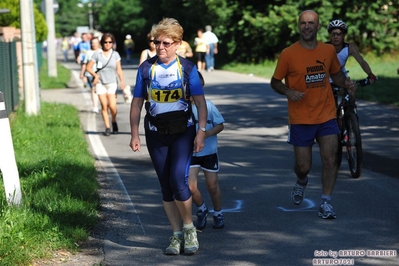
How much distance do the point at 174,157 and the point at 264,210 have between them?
208 centimetres

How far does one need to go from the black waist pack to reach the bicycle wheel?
394 cm

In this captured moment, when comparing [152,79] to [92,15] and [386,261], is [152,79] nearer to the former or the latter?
[386,261]

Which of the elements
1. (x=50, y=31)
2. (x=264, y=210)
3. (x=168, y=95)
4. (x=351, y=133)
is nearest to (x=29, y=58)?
(x=351, y=133)

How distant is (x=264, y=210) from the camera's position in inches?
323

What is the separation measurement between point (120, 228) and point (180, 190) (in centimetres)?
133

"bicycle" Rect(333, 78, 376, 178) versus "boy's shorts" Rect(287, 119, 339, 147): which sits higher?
"boy's shorts" Rect(287, 119, 339, 147)

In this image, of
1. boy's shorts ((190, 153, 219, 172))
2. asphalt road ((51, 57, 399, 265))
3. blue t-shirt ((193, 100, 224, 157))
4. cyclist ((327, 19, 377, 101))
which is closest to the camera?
asphalt road ((51, 57, 399, 265))

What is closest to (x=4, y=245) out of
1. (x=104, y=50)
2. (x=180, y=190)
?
(x=180, y=190)

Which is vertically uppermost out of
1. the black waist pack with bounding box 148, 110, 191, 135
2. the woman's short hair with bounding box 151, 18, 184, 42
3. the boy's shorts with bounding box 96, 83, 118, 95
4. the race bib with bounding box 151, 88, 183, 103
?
the woman's short hair with bounding box 151, 18, 184, 42

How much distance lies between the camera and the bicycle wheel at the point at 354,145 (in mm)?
9805

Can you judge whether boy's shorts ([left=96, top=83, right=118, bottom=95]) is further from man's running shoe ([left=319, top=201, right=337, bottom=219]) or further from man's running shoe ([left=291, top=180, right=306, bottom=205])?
man's running shoe ([left=319, top=201, right=337, bottom=219])

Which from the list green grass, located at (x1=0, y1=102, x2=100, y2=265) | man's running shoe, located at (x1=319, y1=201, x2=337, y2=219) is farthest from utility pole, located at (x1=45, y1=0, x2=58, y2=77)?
man's running shoe, located at (x1=319, y1=201, x2=337, y2=219)

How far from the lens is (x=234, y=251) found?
21.7 ft

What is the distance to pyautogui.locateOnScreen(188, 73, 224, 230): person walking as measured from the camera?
7.11 m
